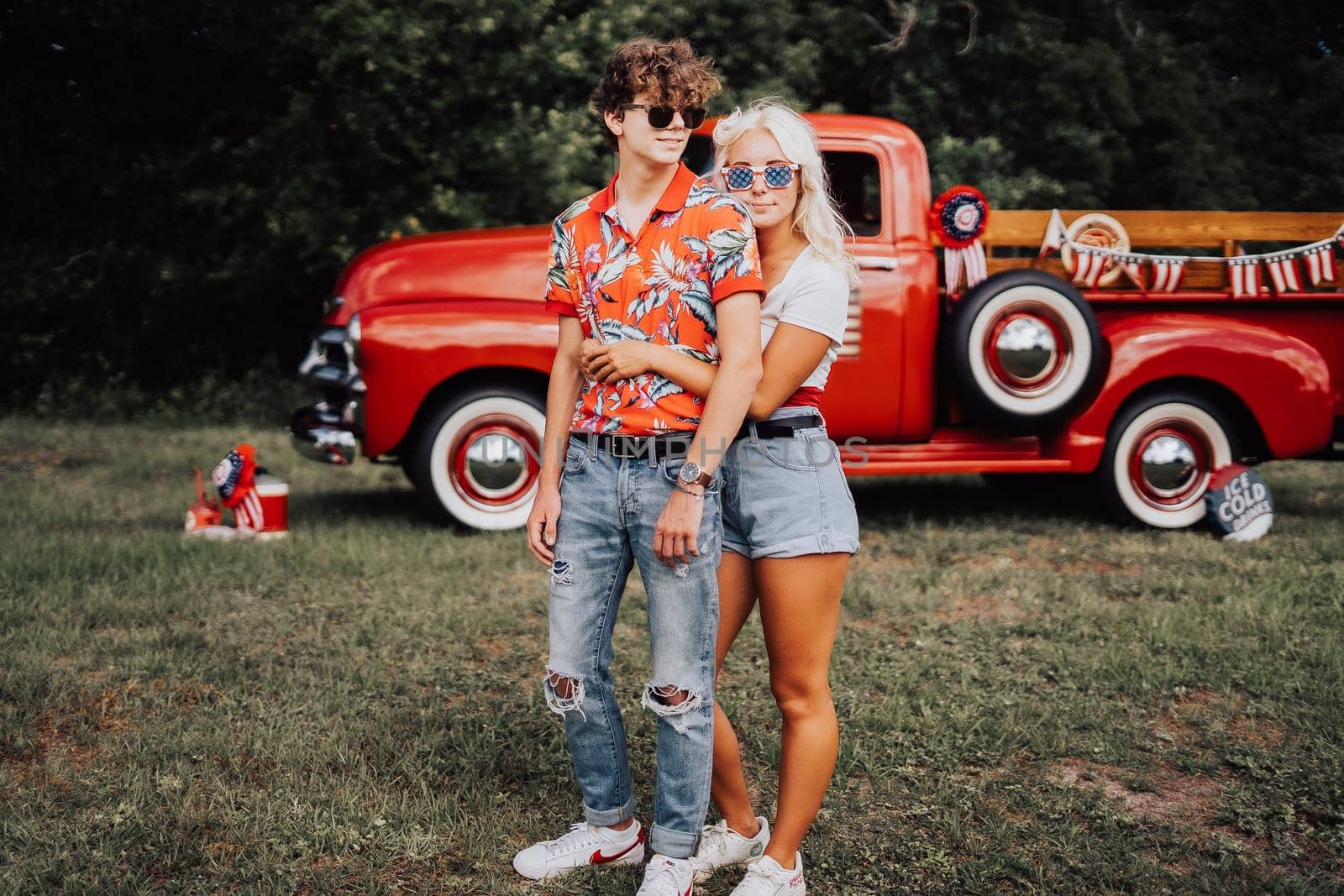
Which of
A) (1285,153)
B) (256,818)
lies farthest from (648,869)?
(1285,153)

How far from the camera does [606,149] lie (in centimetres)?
1292

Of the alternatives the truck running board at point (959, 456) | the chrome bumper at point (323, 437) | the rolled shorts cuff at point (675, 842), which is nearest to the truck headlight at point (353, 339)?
the chrome bumper at point (323, 437)

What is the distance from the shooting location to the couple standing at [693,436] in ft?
7.11

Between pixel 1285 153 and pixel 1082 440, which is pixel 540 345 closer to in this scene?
pixel 1082 440

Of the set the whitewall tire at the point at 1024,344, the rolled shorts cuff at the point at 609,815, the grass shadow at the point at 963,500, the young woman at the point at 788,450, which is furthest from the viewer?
the grass shadow at the point at 963,500

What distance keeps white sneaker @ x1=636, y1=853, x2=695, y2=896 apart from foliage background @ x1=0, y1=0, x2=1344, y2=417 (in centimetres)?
975

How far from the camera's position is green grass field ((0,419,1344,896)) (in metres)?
2.61

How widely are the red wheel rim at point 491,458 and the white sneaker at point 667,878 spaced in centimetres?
355

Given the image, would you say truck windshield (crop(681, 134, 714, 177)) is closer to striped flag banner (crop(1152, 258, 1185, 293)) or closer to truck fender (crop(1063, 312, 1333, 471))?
truck fender (crop(1063, 312, 1333, 471))

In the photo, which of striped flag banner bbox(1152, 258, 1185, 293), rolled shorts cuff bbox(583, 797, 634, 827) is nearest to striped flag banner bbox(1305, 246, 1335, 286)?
striped flag banner bbox(1152, 258, 1185, 293)

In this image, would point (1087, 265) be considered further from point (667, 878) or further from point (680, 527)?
point (667, 878)

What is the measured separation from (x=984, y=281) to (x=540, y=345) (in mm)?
2222

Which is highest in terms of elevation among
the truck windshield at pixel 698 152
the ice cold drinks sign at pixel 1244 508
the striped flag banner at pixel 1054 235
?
the truck windshield at pixel 698 152

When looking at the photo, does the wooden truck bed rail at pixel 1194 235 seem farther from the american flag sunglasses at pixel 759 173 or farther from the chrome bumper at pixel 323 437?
the american flag sunglasses at pixel 759 173
